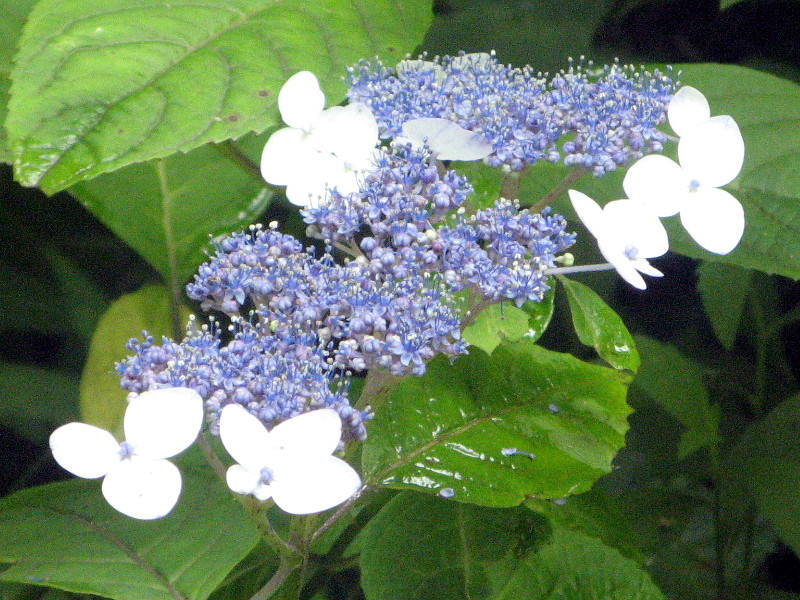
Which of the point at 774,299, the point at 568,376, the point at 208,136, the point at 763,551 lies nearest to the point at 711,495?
the point at 763,551

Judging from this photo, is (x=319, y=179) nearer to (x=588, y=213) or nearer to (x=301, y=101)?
(x=301, y=101)

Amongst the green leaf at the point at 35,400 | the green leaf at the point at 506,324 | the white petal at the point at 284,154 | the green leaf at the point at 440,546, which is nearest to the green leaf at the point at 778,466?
the green leaf at the point at 440,546

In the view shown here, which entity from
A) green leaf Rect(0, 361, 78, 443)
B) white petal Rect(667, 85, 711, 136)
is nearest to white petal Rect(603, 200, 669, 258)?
white petal Rect(667, 85, 711, 136)

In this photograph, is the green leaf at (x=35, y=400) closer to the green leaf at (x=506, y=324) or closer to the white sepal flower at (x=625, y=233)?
the green leaf at (x=506, y=324)

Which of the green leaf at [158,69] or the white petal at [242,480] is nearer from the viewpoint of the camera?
the white petal at [242,480]

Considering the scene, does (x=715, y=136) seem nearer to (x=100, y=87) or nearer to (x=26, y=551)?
(x=100, y=87)

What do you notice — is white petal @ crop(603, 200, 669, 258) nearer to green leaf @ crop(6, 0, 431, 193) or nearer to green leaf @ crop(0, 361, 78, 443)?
green leaf @ crop(6, 0, 431, 193)
